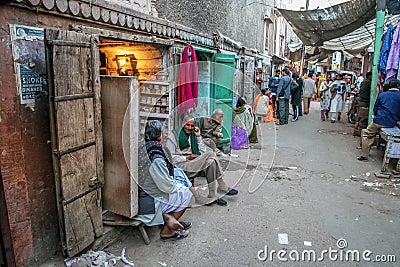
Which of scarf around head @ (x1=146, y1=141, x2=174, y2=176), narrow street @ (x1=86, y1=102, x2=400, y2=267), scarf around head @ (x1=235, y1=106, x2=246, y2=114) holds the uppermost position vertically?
scarf around head @ (x1=235, y1=106, x2=246, y2=114)

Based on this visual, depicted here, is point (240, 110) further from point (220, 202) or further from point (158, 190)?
point (158, 190)

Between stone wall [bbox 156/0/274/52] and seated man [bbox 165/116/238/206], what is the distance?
2683mm

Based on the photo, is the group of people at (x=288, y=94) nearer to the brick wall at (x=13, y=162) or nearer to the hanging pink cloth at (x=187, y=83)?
the hanging pink cloth at (x=187, y=83)

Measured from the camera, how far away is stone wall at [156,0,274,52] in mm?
6818

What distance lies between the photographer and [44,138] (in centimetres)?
298

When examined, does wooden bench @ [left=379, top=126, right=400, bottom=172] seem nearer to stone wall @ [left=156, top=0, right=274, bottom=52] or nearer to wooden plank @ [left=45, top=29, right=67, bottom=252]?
stone wall @ [left=156, top=0, right=274, bottom=52]

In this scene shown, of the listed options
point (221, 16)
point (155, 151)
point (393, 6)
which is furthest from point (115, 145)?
point (393, 6)

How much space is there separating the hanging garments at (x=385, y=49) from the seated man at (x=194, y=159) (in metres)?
5.54

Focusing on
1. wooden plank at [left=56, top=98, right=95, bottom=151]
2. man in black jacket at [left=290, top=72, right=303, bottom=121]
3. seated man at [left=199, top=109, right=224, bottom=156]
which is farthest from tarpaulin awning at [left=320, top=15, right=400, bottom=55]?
wooden plank at [left=56, top=98, right=95, bottom=151]

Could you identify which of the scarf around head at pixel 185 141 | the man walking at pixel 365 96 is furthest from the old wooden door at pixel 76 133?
the man walking at pixel 365 96

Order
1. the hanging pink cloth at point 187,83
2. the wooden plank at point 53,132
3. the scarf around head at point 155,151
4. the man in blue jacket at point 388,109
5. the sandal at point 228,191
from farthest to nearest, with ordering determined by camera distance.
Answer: the man in blue jacket at point 388,109 < the hanging pink cloth at point 187,83 < the sandal at point 228,191 < the scarf around head at point 155,151 < the wooden plank at point 53,132

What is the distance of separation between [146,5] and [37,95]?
3.11 metres

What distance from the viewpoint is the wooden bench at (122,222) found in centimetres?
345

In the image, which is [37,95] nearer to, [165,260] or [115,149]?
[115,149]
